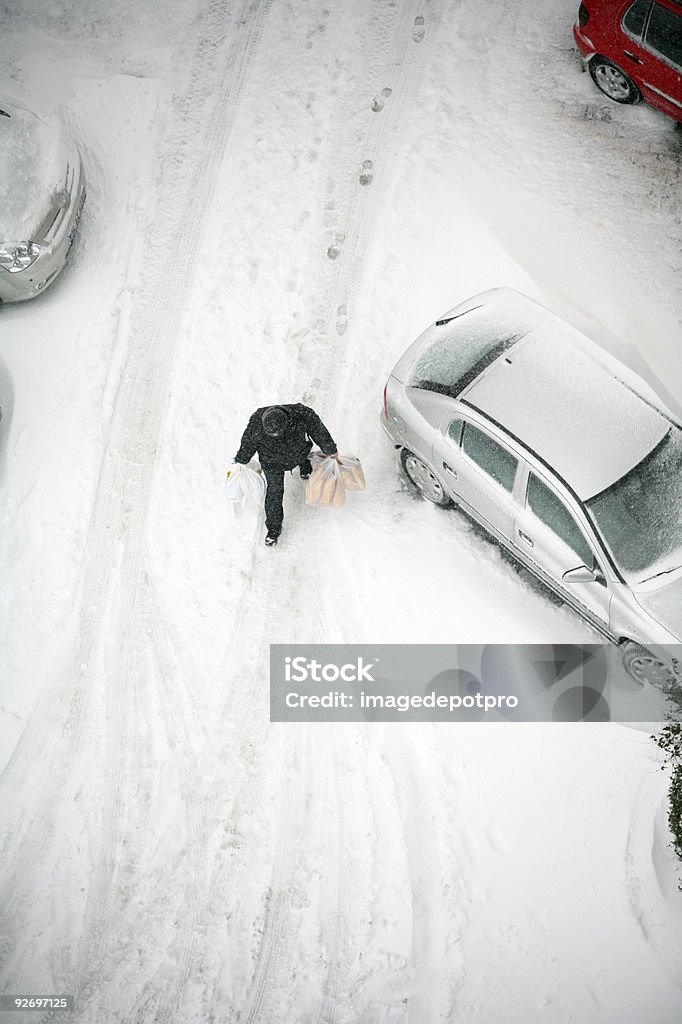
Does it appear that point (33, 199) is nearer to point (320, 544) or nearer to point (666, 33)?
point (320, 544)

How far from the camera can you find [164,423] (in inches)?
239

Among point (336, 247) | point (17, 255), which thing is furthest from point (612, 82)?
point (17, 255)

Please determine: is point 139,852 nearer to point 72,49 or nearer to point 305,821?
point 305,821

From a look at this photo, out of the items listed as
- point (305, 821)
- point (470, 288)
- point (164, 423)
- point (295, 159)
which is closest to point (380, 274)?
point (470, 288)

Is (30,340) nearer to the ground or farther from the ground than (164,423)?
farther from the ground

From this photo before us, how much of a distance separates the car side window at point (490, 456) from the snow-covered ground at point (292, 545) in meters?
0.72

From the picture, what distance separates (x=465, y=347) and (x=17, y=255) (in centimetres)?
366

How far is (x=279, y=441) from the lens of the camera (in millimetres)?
5297

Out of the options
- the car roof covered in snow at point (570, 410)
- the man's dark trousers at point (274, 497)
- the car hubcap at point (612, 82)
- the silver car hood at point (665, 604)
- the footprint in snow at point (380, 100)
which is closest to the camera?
the silver car hood at point (665, 604)

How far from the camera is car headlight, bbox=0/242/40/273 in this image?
6023 millimetres

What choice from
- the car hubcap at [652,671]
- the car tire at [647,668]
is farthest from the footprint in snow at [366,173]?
the car hubcap at [652,671]

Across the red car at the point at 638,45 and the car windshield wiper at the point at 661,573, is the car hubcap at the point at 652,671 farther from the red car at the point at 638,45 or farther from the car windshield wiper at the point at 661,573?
the red car at the point at 638,45

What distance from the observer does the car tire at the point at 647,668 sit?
5.06 meters

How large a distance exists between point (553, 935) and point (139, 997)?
271 centimetres
